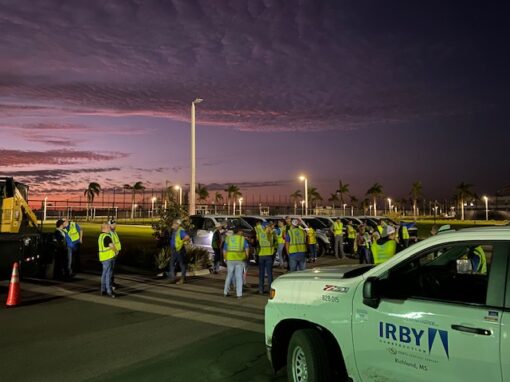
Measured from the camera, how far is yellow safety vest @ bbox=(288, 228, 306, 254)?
11734mm

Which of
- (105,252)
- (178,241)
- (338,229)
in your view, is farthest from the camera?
(338,229)

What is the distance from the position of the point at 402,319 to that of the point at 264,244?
8.08m

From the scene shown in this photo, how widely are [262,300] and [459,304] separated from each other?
7.54 m

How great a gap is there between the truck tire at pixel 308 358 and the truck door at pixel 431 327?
0.42 meters

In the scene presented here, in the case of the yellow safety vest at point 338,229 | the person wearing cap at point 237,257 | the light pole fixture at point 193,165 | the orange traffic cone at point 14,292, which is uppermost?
the light pole fixture at point 193,165

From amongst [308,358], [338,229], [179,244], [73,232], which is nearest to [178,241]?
[179,244]

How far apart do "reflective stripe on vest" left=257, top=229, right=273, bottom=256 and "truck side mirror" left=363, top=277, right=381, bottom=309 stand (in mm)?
7766

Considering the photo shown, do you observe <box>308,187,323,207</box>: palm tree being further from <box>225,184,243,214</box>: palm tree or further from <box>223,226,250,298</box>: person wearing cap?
<box>223,226,250,298</box>: person wearing cap

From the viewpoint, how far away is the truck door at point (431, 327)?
3.03 meters

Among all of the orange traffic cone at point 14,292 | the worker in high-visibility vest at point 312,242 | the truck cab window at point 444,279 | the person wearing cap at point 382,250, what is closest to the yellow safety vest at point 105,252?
the orange traffic cone at point 14,292

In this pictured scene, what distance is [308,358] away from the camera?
Answer: 423 cm

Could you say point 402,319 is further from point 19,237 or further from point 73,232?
point 73,232

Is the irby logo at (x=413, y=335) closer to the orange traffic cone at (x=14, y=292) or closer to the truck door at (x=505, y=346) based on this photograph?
the truck door at (x=505, y=346)

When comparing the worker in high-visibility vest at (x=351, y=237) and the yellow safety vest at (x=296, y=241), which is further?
the worker in high-visibility vest at (x=351, y=237)
